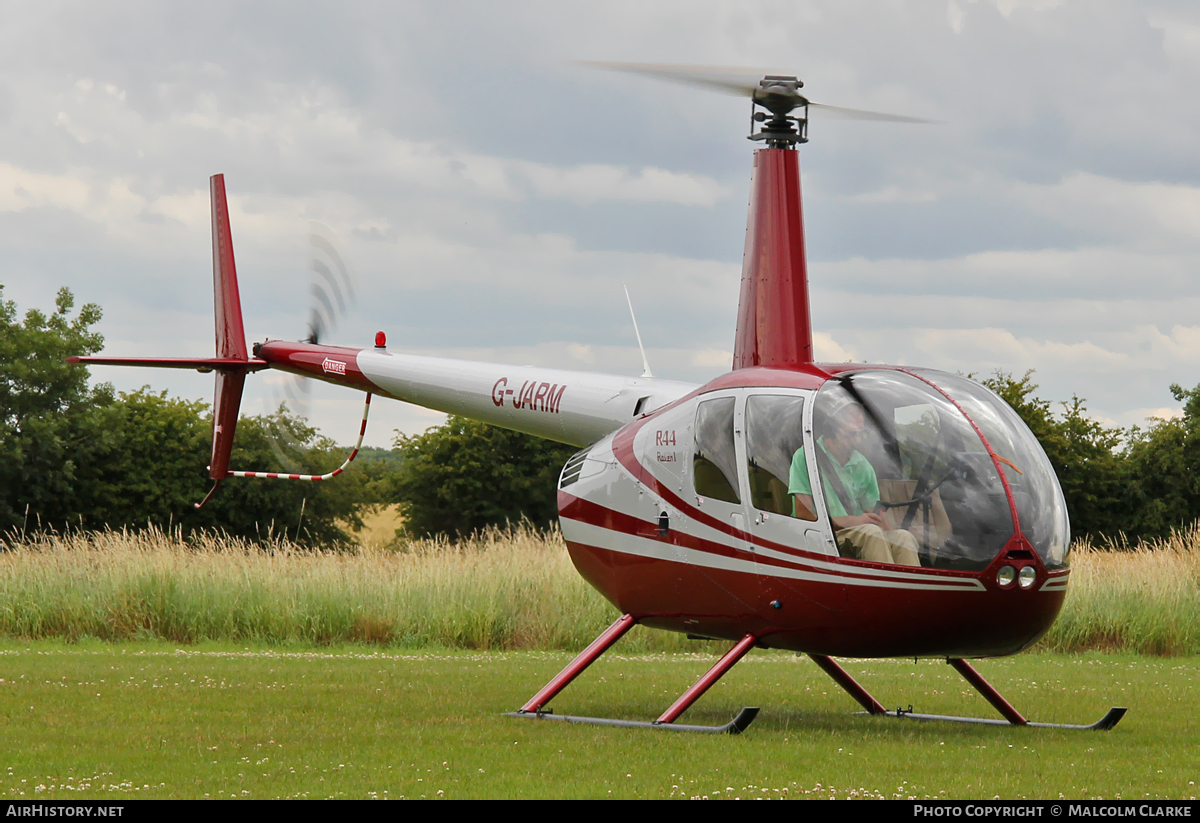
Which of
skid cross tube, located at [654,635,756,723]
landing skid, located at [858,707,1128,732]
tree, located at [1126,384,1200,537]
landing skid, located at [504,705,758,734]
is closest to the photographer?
landing skid, located at [504,705,758,734]

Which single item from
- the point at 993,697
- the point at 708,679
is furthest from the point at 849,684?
the point at 708,679

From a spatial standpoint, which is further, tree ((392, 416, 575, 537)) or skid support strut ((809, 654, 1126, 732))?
tree ((392, 416, 575, 537))

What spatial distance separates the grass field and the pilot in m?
1.26

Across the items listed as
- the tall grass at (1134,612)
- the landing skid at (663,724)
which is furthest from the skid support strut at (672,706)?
the tall grass at (1134,612)

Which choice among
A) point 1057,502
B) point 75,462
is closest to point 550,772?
point 1057,502

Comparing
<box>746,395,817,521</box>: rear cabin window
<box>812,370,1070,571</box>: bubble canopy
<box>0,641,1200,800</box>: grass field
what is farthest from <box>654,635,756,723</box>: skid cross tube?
<box>812,370,1070,571</box>: bubble canopy

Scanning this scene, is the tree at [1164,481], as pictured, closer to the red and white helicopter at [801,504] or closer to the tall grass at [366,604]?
the tall grass at [366,604]

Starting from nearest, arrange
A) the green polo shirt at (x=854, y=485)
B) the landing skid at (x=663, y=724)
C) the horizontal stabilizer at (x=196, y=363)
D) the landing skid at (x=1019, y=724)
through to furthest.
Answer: the green polo shirt at (x=854, y=485) → the landing skid at (x=663, y=724) → the landing skid at (x=1019, y=724) → the horizontal stabilizer at (x=196, y=363)

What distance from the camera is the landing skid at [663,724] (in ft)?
28.9

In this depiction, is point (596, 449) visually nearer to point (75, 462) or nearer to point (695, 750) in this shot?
point (695, 750)

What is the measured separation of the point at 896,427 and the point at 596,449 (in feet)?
9.72

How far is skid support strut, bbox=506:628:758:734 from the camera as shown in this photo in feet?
29.2

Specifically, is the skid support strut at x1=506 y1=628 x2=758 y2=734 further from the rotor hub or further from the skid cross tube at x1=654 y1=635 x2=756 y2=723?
the rotor hub

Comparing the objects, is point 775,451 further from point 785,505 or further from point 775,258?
point 775,258
